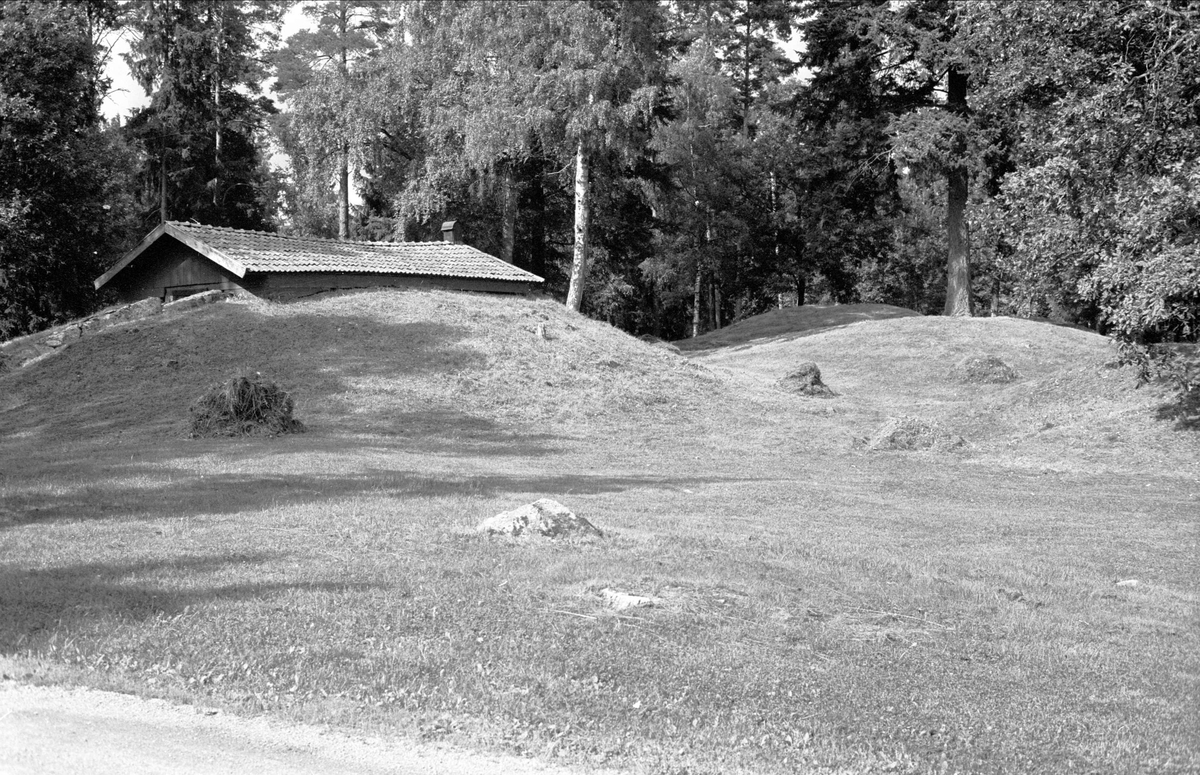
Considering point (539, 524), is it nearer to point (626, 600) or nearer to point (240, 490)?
→ point (626, 600)

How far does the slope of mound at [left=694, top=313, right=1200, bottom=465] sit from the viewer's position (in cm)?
2192

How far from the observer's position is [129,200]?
160 feet

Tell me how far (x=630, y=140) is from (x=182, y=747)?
108 feet

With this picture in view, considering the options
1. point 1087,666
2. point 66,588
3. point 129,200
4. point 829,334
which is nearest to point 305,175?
point 129,200

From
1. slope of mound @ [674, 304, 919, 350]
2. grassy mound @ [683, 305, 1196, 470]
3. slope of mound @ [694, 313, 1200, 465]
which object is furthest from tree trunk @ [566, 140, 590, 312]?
slope of mound @ [674, 304, 919, 350]

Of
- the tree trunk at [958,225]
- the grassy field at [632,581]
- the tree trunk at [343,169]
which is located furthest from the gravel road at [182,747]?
the tree trunk at [343,169]

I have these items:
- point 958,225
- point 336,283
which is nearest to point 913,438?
point 336,283

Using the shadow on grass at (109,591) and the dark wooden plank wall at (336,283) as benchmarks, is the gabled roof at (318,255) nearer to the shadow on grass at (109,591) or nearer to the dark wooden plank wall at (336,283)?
the dark wooden plank wall at (336,283)

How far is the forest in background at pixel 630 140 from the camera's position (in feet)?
63.3

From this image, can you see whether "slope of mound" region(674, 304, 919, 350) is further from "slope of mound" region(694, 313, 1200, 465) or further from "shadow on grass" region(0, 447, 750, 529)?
"shadow on grass" region(0, 447, 750, 529)

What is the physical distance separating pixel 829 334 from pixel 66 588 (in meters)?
37.8

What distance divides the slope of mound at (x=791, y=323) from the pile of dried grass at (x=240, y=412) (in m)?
27.0

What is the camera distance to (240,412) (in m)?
19.8

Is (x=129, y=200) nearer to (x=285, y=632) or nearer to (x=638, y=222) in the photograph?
(x=638, y=222)
